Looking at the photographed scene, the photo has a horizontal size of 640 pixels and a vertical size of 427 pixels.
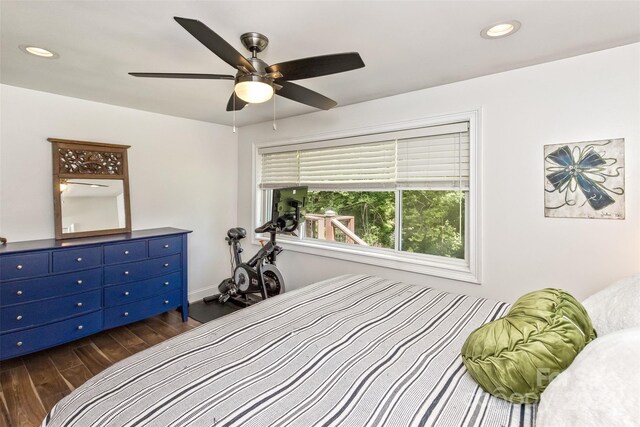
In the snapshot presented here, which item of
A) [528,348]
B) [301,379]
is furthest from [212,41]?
[528,348]

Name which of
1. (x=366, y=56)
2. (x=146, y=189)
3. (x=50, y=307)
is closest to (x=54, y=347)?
(x=50, y=307)

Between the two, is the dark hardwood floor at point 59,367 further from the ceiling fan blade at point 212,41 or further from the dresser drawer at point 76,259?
the ceiling fan blade at point 212,41

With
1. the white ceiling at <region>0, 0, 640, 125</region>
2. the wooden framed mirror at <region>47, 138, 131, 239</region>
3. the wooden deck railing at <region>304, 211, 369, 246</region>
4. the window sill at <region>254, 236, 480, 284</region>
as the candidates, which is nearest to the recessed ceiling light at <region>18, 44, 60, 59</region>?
the white ceiling at <region>0, 0, 640, 125</region>

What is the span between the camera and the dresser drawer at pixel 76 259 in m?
2.48

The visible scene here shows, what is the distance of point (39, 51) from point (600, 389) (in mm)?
3140

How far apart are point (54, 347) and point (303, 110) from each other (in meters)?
3.25

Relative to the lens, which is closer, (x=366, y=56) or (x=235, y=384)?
(x=235, y=384)

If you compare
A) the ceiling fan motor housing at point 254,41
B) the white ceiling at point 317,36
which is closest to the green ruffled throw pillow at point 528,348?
the white ceiling at point 317,36

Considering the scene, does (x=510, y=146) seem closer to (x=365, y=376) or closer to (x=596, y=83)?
(x=596, y=83)

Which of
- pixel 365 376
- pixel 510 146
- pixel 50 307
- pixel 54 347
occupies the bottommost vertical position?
pixel 54 347

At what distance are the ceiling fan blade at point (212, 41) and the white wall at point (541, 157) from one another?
1427mm

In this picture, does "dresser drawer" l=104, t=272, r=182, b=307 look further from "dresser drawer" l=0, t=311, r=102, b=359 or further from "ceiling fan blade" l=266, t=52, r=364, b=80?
"ceiling fan blade" l=266, t=52, r=364, b=80

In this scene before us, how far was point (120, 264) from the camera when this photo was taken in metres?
2.83

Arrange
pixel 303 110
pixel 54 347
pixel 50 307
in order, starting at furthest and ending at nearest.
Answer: pixel 303 110, pixel 54 347, pixel 50 307
